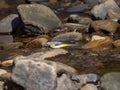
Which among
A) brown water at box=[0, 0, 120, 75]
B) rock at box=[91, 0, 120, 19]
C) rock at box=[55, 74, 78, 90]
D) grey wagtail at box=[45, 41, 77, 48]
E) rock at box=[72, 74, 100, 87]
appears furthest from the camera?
rock at box=[91, 0, 120, 19]

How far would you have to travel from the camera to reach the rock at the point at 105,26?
37.3ft

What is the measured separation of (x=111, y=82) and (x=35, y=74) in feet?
3.98

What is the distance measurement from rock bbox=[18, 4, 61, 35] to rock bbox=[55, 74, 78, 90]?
4965 millimetres

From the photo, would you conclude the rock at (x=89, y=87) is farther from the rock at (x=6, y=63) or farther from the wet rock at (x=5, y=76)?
the rock at (x=6, y=63)

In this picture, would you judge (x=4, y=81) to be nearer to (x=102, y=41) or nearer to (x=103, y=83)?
(x=103, y=83)

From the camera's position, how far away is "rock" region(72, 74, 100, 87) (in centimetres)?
724

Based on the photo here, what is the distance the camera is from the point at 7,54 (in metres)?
9.96

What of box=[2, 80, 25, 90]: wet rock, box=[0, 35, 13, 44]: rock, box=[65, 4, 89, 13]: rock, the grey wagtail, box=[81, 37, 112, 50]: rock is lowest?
box=[65, 4, 89, 13]: rock

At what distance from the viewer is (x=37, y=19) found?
12.2 m

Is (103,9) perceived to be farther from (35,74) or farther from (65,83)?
(35,74)

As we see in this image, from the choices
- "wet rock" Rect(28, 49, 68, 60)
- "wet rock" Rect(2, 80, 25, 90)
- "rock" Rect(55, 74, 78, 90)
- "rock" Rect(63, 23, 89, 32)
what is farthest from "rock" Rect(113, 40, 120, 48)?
"wet rock" Rect(2, 80, 25, 90)

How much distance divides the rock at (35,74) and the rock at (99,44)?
3.22m

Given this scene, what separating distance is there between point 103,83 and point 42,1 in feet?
39.3

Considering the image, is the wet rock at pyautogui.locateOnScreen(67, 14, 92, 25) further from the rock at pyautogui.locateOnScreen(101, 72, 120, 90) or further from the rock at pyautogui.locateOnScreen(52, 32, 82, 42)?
the rock at pyautogui.locateOnScreen(101, 72, 120, 90)
